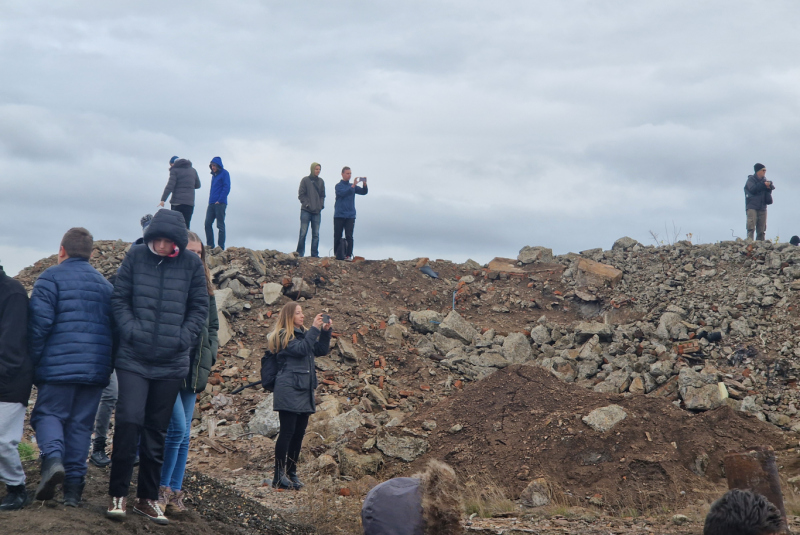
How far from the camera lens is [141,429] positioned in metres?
4.28

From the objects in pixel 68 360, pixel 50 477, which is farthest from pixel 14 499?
pixel 68 360

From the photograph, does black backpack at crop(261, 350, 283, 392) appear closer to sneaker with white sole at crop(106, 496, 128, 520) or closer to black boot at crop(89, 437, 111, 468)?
black boot at crop(89, 437, 111, 468)

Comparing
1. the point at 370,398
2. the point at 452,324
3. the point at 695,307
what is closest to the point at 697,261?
the point at 695,307

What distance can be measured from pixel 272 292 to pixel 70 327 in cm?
922

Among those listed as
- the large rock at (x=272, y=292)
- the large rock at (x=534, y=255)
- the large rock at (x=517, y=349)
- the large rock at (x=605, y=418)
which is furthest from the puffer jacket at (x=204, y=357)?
the large rock at (x=534, y=255)

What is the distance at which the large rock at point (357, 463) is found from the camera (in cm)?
776

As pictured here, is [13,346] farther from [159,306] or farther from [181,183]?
[181,183]

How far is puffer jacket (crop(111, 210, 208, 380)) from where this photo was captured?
4.18 metres

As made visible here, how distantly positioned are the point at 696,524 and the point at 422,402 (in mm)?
5230

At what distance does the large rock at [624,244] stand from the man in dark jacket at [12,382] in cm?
1500

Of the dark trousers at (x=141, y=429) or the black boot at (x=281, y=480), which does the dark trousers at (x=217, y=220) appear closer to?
the black boot at (x=281, y=480)

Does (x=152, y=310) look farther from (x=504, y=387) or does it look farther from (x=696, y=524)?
(x=504, y=387)

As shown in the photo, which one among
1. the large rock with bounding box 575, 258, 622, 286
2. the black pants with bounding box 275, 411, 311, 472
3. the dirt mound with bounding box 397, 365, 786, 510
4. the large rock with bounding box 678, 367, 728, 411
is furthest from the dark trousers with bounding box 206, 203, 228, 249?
the large rock with bounding box 678, 367, 728, 411

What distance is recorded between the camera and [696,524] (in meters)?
5.98
